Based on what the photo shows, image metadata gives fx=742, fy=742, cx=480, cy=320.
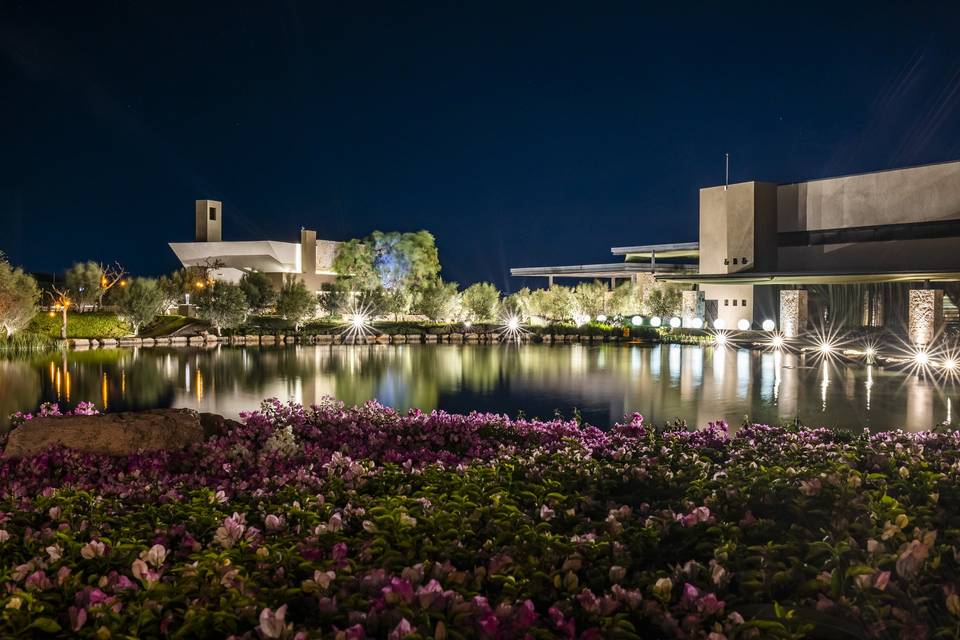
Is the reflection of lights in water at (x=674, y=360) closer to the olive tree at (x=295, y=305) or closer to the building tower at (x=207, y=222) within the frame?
the olive tree at (x=295, y=305)

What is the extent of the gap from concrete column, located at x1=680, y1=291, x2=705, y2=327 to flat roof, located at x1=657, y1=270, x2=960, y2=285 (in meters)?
3.16

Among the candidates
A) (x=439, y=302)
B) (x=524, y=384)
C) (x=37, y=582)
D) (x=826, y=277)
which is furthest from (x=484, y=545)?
(x=439, y=302)

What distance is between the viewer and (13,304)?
30672mm

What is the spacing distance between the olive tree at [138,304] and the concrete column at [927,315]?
112 ft

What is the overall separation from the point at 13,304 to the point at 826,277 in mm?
33064

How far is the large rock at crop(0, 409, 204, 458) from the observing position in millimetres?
6312

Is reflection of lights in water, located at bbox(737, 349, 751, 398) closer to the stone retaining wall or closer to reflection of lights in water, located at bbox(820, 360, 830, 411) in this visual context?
reflection of lights in water, located at bbox(820, 360, 830, 411)

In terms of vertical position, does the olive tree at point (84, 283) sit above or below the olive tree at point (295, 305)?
above

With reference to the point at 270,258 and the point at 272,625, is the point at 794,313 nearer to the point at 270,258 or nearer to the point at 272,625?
the point at 272,625

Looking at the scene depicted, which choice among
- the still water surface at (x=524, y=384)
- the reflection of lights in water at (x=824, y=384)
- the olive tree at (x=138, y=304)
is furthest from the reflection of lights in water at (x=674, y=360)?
the olive tree at (x=138, y=304)

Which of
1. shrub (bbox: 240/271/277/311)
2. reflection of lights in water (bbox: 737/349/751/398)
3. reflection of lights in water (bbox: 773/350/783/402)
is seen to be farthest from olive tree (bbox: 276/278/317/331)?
reflection of lights in water (bbox: 773/350/783/402)

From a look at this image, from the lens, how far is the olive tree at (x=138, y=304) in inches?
1463

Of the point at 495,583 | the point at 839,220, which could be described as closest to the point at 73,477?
the point at 495,583

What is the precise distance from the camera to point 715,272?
37.4 meters
